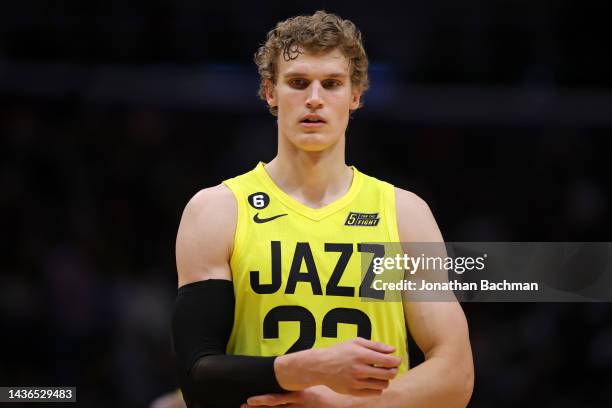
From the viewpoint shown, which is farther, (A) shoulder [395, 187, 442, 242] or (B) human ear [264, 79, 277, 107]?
(B) human ear [264, 79, 277, 107]

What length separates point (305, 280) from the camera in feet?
14.4

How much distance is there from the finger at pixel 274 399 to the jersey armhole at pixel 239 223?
0.68 metres

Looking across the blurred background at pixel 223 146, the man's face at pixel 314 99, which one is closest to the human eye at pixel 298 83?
the man's face at pixel 314 99

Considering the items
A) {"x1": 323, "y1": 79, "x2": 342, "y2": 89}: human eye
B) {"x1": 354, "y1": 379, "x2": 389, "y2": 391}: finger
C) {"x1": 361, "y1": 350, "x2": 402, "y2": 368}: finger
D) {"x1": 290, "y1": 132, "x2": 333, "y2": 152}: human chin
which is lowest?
{"x1": 354, "y1": 379, "x2": 389, "y2": 391}: finger

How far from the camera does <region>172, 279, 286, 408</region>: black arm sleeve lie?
4039 mm

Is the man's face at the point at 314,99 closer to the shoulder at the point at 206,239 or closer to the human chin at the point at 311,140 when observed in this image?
the human chin at the point at 311,140

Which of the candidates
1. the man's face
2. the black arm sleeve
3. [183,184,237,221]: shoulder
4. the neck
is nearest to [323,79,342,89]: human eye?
the man's face

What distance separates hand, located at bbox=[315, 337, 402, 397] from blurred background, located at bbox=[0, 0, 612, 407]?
5278 millimetres

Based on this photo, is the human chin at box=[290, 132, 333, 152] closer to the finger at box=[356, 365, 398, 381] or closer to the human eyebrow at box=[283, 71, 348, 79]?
the human eyebrow at box=[283, 71, 348, 79]

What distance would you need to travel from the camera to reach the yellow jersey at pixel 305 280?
4.36m

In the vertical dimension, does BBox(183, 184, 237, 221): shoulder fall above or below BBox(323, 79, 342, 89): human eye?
below

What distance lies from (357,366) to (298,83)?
1.44 m

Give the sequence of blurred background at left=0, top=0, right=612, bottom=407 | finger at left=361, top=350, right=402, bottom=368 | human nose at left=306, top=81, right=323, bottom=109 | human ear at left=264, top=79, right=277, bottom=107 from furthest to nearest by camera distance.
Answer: blurred background at left=0, top=0, right=612, bottom=407, human ear at left=264, top=79, right=277, bottom=107, human nose at left=306, top=81, right=323, bottom=109, finger at left=361, top=350, right=402, bottom=368

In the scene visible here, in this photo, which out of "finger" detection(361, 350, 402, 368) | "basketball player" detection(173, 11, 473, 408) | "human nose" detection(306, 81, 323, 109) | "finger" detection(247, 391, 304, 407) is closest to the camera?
"finger" detection(361, 350, 402, 368)
